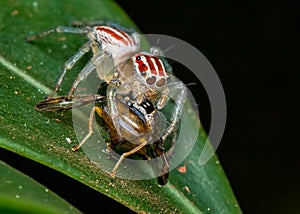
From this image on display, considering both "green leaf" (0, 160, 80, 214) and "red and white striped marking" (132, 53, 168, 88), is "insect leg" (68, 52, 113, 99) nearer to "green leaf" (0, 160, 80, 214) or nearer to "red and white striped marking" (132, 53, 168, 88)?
"red and white striped marking" (132, 53, 168, 88)

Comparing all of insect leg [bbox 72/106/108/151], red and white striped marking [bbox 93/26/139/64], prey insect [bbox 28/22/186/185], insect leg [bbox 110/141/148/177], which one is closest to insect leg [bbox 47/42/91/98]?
prey insect [bbox 28/22/186/185]

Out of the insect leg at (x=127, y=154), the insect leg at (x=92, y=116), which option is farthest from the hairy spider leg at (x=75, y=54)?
the insect leg at (x=127, y=154)

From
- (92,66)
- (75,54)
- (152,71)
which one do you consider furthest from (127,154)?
(75,54)

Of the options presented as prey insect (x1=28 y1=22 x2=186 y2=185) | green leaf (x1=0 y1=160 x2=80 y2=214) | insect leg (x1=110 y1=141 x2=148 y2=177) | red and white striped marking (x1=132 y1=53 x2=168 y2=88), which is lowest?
green leaf (x1=0 y1=160 x2=80 y2=214)

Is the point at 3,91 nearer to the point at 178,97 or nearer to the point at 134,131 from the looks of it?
the point at 134,131

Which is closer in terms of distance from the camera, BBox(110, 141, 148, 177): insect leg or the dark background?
BBox(110, 141, 148, 177): insect leg

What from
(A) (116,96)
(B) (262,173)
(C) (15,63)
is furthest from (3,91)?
(B) (262,173)

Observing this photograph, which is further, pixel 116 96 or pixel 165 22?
pixel 165 22
